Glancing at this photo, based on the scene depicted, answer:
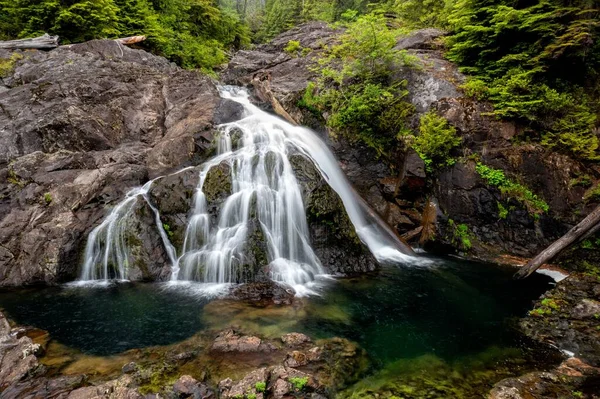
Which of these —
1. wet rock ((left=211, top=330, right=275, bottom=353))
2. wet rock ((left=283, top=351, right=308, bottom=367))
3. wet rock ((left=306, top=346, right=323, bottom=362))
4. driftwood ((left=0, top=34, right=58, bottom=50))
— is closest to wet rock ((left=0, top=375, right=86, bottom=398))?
wet rock ((left=211, top=330, right=275, bottom=353))

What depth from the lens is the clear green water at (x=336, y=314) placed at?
5383mm

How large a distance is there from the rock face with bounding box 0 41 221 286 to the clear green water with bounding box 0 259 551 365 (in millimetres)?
1390

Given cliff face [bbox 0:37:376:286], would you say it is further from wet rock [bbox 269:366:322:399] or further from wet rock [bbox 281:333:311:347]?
wet rock [bbox 269:366:322:399]

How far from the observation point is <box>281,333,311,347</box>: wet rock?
5.04 metres

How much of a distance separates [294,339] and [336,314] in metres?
1.40

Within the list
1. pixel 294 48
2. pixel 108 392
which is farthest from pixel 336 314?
pixel 294 48

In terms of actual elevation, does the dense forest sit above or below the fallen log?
below

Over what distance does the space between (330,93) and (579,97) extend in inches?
304

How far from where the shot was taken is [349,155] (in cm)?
1169

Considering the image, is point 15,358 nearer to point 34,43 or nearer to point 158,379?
point 158,379

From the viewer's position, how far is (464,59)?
445 inches

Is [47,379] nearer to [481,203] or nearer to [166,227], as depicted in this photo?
[166,227]

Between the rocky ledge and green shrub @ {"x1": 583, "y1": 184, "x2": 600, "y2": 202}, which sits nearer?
the rocky ledge

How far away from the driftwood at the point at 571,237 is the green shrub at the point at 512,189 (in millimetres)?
1461
